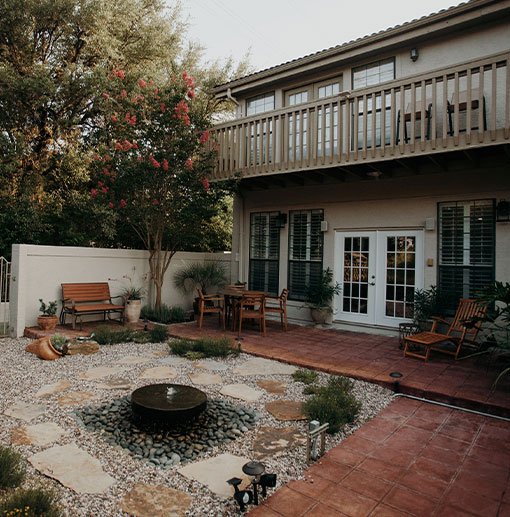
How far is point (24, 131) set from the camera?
11.3m

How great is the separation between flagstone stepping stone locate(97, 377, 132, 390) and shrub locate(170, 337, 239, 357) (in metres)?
1.36

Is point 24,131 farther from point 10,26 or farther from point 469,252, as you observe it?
point 469,252

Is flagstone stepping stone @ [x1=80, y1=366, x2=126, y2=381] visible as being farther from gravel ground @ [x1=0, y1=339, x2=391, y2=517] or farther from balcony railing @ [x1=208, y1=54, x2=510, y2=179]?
balcony railing @ [x1=208, y1=54, x2=510, y2=179]

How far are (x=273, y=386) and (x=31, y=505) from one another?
3.01 metres

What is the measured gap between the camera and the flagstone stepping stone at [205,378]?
4.86 metres

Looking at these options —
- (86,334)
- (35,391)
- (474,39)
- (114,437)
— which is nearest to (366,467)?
(114,437)

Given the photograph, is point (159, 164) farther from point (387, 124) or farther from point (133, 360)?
point (387, 124)

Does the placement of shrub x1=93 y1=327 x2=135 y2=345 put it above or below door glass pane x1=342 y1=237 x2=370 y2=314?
below

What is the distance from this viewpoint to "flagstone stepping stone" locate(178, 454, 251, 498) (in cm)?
264

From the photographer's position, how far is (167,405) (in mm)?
3533

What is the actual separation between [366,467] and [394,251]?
5.49m

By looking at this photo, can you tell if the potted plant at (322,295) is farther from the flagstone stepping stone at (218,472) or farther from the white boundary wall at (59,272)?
the flagstone stepping stone at (218,472)

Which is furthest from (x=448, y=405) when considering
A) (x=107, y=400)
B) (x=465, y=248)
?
(x=107, y=400)

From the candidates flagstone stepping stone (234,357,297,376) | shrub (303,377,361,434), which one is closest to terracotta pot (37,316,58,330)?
flagstone stepping stone (234,357,297,376)
